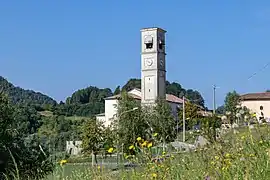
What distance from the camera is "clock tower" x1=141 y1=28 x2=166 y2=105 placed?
8331 centimetres

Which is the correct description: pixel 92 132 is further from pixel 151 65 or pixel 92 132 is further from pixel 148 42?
pixel 148 42

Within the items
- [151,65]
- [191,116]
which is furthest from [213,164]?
[151,65]

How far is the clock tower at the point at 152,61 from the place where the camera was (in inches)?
3280

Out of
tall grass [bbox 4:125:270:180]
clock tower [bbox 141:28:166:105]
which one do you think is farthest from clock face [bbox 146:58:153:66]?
tall grass [bbox 4:125:270:180]

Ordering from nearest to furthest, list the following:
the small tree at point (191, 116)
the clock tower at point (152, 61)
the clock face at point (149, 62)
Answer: the small tree at point (191, 116)
the clock tower at point (152, 61)
the clock face at point (149, 62)

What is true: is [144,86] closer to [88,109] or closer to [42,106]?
[42,106]

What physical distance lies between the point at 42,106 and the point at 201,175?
90751mm

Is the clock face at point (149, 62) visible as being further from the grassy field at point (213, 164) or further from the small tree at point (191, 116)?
the grassy field at point (213, 164)

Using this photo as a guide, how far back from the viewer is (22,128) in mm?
23391

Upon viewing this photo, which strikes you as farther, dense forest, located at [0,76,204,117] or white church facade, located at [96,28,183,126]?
dense forest, located at [0,76,204,117]

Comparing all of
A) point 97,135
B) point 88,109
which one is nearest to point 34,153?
point 97,135

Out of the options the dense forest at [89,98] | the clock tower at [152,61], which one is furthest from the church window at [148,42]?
the dense forest at [89,98]

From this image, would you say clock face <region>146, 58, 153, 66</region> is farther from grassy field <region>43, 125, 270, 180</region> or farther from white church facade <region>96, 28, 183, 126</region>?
grassy field <region>43, 125, 270, 180</region>

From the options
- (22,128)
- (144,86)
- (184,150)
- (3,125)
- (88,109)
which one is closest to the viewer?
(184,150)
